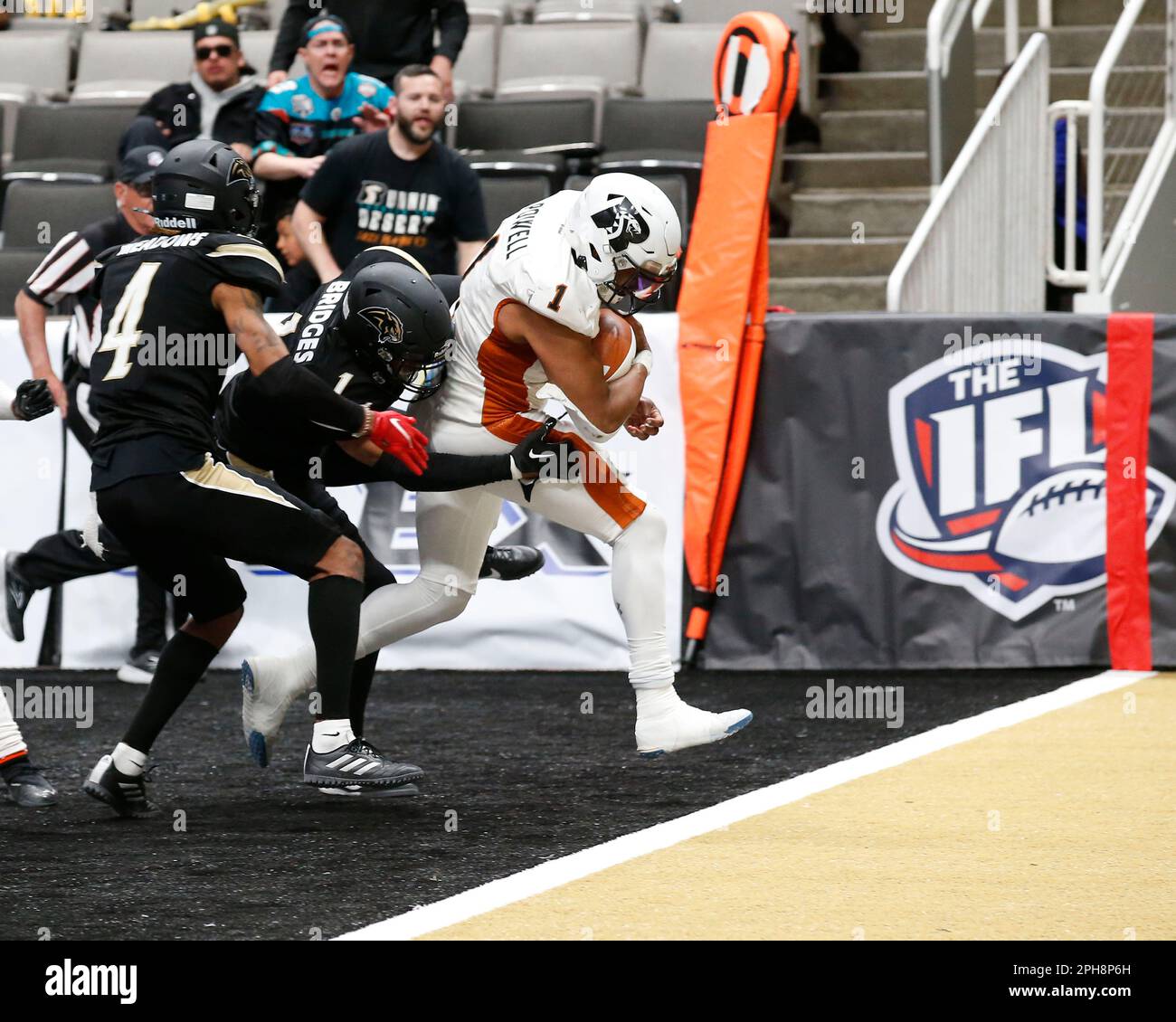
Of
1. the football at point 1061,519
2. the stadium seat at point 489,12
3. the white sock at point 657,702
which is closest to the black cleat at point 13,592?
the white sock at point 657,702

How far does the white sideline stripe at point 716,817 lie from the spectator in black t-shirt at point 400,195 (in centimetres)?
320

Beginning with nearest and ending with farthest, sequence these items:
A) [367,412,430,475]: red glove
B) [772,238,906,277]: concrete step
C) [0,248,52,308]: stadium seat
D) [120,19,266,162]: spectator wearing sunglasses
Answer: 1. [367,412,430,475]: red glove
2. [120,19,266,162]: spectator wearing sunglasses
3. [0,248,52,308]: stadium seat
4. [772,238,906,277]: concrete step

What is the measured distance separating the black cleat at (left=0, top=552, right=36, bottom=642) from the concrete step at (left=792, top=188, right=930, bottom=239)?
18.3ft

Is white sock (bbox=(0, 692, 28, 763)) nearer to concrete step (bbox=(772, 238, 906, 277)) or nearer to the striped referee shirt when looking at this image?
the striped referee shirt

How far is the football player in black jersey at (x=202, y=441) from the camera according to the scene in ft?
17.7

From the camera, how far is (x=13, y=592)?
26.1 ft

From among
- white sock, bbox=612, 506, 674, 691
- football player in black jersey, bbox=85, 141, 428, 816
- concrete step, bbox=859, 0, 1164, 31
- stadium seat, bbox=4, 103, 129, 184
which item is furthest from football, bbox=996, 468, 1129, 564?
stadium seat, bbox=4, 103, 129, 184

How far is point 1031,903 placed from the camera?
4422 millimetres

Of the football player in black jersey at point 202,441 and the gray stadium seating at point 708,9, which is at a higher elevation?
the gray stadium seating at point 708,9

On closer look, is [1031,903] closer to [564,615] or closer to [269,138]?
[564,615]

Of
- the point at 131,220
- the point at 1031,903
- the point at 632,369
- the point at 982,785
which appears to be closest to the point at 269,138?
the point at 131,220

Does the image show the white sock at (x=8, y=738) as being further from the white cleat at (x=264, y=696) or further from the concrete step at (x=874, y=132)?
the concrete step at (x=874, y=132)

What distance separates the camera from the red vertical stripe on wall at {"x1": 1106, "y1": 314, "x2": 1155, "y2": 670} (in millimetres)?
8211

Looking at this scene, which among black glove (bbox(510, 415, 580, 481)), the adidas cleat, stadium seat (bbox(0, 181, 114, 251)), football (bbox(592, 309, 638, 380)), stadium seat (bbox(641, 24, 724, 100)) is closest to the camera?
black glove (bbox(510, 415, 580, 481))
